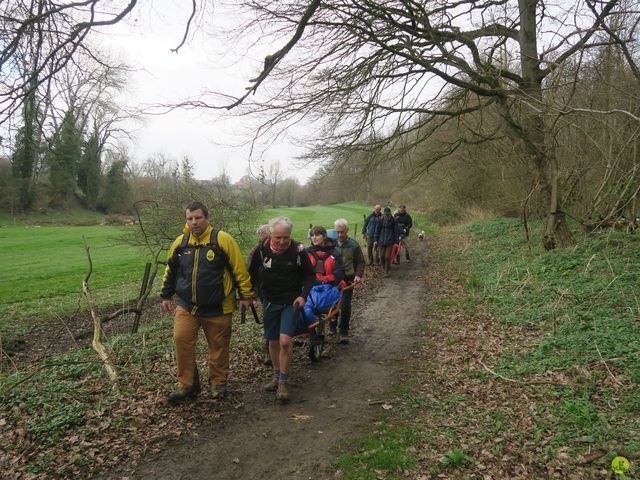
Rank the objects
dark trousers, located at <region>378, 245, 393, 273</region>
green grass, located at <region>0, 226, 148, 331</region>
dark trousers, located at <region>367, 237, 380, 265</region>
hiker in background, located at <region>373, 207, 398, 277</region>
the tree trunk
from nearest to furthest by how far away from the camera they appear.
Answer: the tree trunk < hiker in background, located at <region>373, 207, 398, 277</region> < dark trousers, located at <region>378, 245, 393, 273</region> < green grass, located at <region>0, 226, 148, 331</region> < dark trousers, located at <region>367, 237, 380, 265</region>

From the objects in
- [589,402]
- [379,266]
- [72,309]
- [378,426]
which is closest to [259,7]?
[378,426]

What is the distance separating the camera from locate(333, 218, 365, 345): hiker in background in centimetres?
722

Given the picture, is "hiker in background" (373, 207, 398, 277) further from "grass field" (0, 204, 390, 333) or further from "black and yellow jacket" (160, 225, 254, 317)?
"black and yellow jacket" (160, 225, 254, 317)

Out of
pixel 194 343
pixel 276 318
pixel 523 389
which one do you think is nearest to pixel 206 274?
pixel 194 343

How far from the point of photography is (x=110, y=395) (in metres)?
4.88

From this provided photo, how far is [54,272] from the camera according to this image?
63.6ft

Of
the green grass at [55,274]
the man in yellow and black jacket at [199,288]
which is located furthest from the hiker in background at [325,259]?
the green grass at [55,274]

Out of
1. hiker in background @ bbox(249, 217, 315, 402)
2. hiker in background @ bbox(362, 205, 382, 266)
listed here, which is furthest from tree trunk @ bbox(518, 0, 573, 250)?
hiker in background @ bbox(249, 217, 315, 402)

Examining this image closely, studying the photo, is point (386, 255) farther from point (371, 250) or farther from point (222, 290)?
point (222, 290)

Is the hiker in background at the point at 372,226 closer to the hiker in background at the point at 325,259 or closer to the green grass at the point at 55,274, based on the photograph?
the hiker in background at the point at 325,259

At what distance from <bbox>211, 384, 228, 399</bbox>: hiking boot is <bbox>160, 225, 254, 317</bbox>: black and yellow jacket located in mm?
922

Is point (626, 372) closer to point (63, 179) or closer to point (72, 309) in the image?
point (72, 309)

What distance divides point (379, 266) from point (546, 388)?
9513 mm

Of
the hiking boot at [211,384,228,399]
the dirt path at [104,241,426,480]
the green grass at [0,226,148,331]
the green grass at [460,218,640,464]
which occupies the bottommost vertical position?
the green grass at [0,226,148,331]
